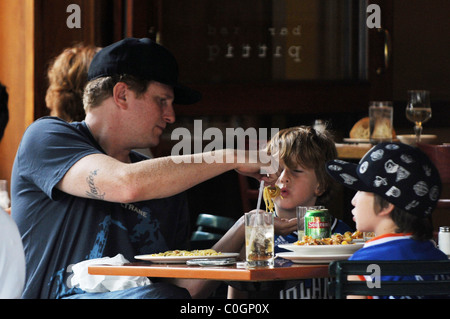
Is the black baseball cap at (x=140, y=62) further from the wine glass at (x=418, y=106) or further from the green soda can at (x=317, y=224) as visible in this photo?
the wine glass at (x=418, y=106)

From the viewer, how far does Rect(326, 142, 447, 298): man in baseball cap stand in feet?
6.14

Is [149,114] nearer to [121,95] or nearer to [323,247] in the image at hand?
[121,95]

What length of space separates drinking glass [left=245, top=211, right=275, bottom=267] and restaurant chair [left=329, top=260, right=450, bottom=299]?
0.77 feet

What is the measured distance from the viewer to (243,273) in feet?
5.74

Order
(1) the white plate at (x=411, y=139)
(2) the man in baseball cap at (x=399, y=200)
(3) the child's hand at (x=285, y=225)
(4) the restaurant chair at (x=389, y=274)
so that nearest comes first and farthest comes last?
(4) the restaurant chair at (x=389, y=274) < (2) the man in baseball cap at (x=399, y=200) < (3) the child's hand at (x=285, y=225) < (1) the white plate at (x=411, y=139)

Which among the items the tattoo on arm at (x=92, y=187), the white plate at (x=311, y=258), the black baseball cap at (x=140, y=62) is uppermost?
the black baseball cap at (x=140, y=62)

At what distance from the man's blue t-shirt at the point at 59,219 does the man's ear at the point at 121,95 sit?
0.53 feet

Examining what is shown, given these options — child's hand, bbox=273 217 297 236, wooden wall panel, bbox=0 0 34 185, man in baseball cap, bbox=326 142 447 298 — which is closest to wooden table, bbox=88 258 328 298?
man in baseball cap, bbox=326 142 447 298

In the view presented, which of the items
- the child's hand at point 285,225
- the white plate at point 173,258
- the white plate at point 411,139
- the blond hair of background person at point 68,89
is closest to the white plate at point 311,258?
the white plate at point 173,258

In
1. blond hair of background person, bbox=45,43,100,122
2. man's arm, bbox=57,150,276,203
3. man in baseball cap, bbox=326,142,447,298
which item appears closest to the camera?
man in baseball cap, bbox=326,142,447,298

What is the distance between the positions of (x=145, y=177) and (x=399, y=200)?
0.68m

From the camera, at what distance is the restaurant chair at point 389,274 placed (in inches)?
65.1

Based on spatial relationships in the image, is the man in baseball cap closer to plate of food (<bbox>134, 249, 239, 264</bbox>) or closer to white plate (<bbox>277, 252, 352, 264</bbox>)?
white plate (<bbox>277, 252, 352, 264</bbox>)
